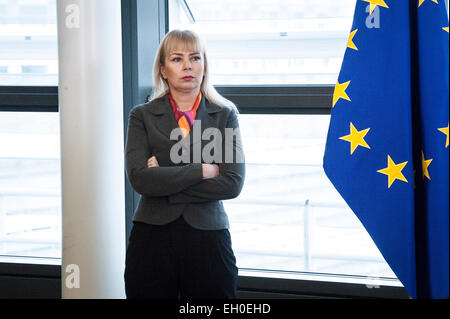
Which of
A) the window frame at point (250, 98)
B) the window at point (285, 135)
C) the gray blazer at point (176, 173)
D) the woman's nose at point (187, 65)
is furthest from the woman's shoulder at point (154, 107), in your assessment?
the window at point (285, 135)

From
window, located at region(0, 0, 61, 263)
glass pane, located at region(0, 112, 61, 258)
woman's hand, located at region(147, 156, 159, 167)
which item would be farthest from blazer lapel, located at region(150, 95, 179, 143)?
glass pane, located at region(0, 112, 61, 258)

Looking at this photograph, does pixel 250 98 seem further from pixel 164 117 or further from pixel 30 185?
pixel 30 185

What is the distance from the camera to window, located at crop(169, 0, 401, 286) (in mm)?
2725

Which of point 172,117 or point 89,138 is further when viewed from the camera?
point 89,138

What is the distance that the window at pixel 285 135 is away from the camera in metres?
2.72

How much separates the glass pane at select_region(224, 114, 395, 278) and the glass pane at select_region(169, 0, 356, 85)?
208 millimetres

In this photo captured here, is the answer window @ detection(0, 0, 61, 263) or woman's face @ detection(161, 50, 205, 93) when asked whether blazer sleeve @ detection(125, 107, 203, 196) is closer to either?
woman's face @ detection(161, 50, 205, 93)

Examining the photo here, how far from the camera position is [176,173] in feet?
6.91

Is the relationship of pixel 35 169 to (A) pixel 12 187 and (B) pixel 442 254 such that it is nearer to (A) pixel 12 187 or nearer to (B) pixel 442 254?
(A) pixel 12 187

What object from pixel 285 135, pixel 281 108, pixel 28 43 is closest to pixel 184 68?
pixel 281 108

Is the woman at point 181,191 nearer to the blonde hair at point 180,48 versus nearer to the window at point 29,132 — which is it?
the blonde hair at point 180,48

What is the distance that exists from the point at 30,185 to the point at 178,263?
127 centimetres

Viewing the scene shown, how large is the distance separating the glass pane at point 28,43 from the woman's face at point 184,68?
2.99ft
